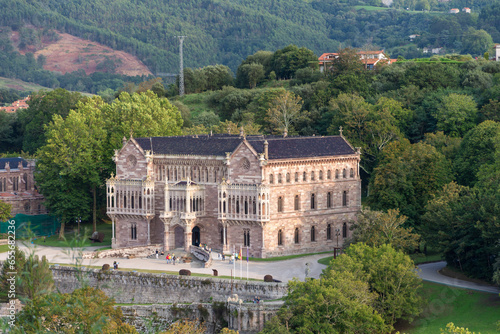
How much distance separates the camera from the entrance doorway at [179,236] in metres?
115

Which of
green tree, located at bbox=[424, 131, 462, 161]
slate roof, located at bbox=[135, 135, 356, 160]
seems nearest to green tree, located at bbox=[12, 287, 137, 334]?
slate roof, located at bbox=[135, 135, 356, 160]

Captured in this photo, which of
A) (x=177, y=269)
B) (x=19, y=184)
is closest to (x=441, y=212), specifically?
(x=177, y=269)

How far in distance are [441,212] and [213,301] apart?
2483 cm

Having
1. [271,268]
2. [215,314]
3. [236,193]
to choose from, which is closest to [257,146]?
[236,193]

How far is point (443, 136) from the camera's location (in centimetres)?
12781

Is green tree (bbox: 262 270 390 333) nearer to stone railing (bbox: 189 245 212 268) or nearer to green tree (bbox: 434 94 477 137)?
stone railing (bbox: 189 245 212 268)

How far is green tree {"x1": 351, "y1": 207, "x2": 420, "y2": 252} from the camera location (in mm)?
97688

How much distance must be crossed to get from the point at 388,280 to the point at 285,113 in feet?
221

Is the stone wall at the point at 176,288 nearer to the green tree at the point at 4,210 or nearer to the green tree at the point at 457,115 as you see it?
the green tree at the point at 4,210

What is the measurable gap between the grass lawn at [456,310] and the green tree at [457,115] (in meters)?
47.4

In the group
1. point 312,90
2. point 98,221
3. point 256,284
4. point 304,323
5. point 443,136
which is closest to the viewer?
point 304,323

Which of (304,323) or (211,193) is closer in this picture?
(304,323)

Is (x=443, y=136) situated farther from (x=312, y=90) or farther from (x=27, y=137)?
(x=27, y=137)

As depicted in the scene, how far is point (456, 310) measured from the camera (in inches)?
3477
